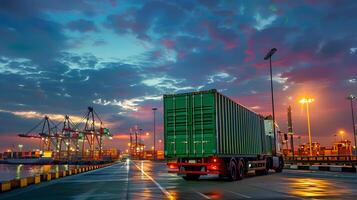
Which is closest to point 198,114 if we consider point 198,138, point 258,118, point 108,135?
point 198,138

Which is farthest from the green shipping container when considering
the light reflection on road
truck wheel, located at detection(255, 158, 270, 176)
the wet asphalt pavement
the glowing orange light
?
the glowing orange light

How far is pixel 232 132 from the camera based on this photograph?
22656 millimetres

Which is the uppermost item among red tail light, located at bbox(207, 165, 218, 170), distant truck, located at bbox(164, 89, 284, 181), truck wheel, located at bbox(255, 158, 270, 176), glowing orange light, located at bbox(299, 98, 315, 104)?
glowing orange light, located at bbox(299, 98, 315, 104)

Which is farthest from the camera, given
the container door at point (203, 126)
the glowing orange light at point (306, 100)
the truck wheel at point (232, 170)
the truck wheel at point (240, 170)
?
the glowing orange light at point (306, 100)

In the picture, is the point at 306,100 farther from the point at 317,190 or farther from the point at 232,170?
the point at 317,190

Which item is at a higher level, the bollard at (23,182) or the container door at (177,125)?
the container door at (177,125)

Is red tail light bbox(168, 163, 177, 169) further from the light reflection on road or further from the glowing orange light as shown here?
the glowing orange light

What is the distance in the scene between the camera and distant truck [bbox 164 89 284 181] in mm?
20734

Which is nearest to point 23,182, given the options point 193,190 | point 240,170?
point 193,190

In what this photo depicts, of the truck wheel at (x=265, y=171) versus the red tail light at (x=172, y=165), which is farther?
the truck wheel at (x=265, y=171)

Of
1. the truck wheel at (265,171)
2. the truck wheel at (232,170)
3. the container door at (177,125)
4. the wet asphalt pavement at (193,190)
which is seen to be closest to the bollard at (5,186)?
the wet asphalt pavement at (193,190)

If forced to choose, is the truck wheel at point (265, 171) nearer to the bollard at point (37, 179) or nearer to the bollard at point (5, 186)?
the bollard at point (37, 179)

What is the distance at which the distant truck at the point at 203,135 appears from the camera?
2073 centimetres

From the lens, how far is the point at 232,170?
21.9 meters
